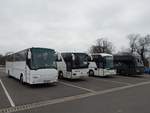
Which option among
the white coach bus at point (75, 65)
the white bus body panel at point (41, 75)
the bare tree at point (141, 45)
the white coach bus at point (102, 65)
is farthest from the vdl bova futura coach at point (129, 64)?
the bare tree at point (141, 45)

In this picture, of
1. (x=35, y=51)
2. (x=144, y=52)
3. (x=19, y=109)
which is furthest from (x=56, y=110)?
(x=144, y=52)

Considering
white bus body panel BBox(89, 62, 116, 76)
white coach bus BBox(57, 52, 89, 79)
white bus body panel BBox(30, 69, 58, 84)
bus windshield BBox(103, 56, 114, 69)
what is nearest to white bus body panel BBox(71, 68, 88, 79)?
white coach bus BBox(57, 52, 89, 79)

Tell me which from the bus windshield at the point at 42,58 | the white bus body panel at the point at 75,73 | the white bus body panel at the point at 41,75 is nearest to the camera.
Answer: the white bus body panel at the point at 41,75

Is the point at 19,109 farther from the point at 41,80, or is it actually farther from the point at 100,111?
the point at 41,80

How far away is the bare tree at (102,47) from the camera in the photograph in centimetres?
7069

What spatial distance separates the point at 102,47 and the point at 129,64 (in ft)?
162

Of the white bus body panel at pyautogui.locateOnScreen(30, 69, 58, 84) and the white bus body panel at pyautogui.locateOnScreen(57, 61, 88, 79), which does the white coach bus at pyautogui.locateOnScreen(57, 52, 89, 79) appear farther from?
the white bus body panel at pyautogui.locateOnScreen(30, 69, 58, 84)

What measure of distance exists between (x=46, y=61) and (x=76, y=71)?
4.19 metres

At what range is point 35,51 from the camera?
12.3 meters

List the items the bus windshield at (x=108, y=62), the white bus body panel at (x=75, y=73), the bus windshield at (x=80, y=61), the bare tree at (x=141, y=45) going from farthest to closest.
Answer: the bare tree at (x=141, y=45)
the bus windshield at (x=108, y=62)
the bus windshield at (x=80, y=61)
the white bus body panel at (x=75, y=73)

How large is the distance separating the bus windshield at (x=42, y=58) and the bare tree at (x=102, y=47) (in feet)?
192

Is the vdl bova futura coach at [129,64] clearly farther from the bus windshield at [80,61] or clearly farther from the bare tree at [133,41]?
the bare tree at [133,41]

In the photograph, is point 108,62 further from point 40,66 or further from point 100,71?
point 40,66

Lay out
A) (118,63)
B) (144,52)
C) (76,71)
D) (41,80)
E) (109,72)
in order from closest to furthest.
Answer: (41,80) < (76,71) < (109,72) < (118,63) < (144,52)
